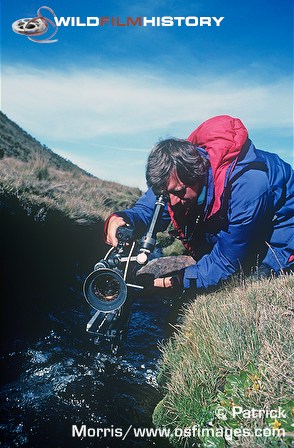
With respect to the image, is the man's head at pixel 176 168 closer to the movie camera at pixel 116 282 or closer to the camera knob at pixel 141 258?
→ the movie camera at pixel 116 282

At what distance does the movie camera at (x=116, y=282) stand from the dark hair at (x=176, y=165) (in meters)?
0.17

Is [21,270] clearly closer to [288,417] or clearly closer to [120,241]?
[120,241]

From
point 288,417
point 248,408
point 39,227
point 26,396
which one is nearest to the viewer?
point 288,417

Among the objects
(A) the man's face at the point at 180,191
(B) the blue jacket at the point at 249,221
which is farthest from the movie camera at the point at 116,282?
(B) the blue jacket at the point at 249,221

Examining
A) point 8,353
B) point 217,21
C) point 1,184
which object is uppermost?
point 217,21

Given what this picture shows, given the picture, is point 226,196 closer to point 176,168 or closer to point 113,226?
point 176,168

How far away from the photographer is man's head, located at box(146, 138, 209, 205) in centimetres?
275

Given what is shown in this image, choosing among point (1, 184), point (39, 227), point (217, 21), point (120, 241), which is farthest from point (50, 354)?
point (217, 21)

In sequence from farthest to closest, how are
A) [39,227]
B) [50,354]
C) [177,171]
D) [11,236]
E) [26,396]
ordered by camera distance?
[39,227]
[11,236]
[50,354]
[177,171]
[26,396]

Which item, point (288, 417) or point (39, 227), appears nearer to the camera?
point (288, 417)

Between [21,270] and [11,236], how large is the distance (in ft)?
1.36

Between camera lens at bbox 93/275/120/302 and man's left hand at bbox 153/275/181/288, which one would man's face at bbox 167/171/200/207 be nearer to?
man's left hand at bbox 153/275/181/288

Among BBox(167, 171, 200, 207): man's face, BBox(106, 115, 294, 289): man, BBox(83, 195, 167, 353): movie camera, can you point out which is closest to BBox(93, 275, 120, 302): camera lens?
BBox(83, 195, 167, 353): movie camera

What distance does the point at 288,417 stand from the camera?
5.39 ft
